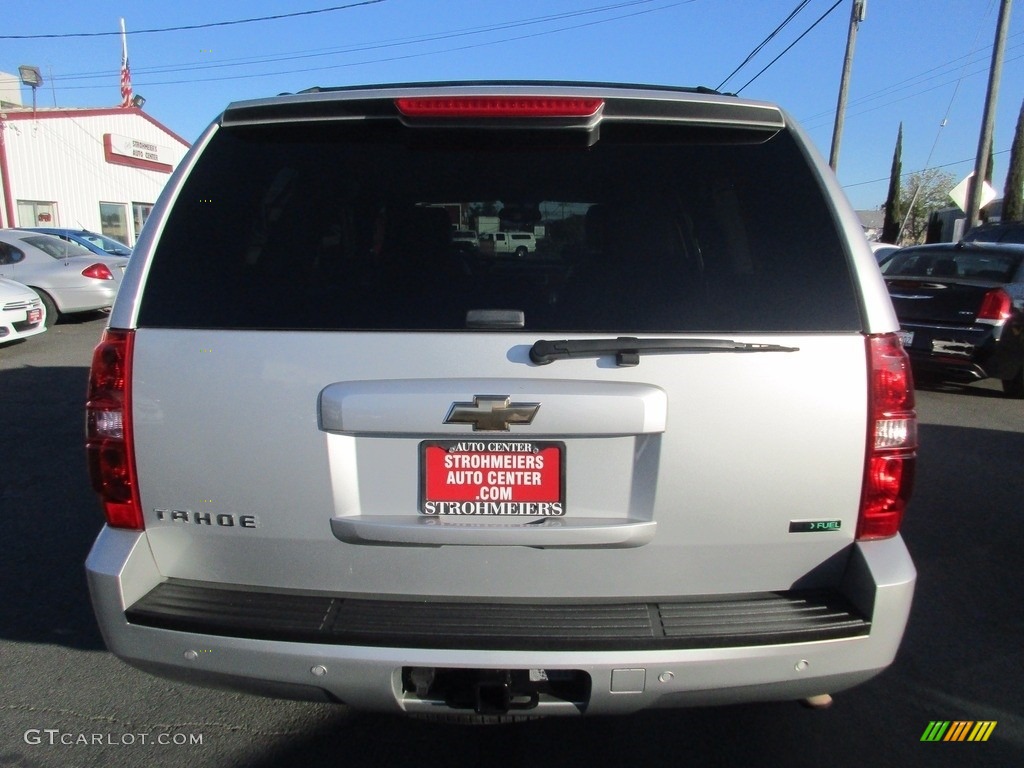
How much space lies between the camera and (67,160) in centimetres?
3116

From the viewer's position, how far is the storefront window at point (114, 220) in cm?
3378

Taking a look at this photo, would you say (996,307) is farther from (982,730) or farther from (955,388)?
(982,730)

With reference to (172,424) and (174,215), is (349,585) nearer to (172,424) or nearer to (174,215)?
(172,424)

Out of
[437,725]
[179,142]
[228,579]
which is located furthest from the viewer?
[179,142]

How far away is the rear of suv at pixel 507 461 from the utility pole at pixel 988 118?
18.3m

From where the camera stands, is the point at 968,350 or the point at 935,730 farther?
the point at 968,350

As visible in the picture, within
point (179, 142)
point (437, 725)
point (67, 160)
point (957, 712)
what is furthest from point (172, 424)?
point (179, 142)

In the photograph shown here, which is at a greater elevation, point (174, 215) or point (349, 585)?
point (174, 215)

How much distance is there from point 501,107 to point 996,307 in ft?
25.8

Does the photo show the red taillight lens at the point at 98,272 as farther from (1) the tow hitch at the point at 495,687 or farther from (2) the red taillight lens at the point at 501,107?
(1) the tow hitch at the point at 495,687

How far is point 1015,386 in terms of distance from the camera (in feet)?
28.8

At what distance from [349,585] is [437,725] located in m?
0.93

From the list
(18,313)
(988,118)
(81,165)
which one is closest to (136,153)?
(81,165)

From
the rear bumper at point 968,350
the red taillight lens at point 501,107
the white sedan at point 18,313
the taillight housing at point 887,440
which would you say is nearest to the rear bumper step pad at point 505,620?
the taillight housing at point 887,440
